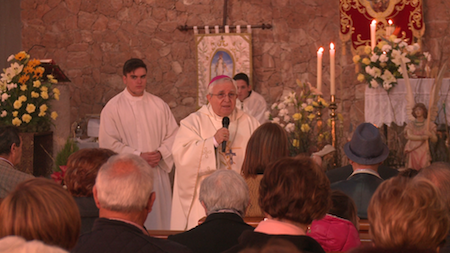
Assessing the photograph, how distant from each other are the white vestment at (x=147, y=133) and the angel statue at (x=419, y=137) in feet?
7.46

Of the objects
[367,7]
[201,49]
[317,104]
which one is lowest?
[317,104]

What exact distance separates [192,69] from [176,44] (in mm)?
480

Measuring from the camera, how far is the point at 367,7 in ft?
26.5

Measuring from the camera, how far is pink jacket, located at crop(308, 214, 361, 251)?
2232 mm

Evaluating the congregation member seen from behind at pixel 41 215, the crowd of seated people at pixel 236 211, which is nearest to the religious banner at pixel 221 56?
the crowd of seated people at pixel 236 211

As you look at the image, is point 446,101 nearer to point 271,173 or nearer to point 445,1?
point 271,173

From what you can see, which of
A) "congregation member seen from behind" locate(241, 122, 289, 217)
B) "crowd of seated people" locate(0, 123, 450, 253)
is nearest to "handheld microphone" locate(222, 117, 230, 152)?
"congregation member seen from behind" locate(241, 122, 289, 217)

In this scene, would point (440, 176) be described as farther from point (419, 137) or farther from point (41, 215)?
point (419, 137)

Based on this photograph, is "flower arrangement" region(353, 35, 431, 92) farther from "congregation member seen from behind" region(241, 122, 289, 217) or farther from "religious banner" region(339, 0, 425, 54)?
"religious banner" region(339, 0, 425, 54)

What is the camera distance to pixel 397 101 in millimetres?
4766

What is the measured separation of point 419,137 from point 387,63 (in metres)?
0.81

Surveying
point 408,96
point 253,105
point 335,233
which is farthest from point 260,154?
point 253,105

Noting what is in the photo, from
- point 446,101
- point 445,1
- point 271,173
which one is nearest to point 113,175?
Answer: point 271,173

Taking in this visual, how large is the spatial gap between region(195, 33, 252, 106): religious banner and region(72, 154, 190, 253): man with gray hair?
653cm
